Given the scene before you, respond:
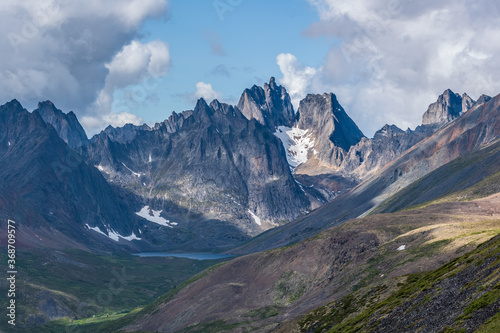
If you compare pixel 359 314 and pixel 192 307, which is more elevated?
pixel 192 307

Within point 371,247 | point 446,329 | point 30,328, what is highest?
point 30,328

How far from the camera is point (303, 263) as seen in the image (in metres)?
153

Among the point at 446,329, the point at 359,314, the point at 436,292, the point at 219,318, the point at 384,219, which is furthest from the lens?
the point at 384,219

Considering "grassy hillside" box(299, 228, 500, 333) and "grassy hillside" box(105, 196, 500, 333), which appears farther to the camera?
"grassy hillside" box(105, 196, 500, 333)

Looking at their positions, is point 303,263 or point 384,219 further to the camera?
point 384,219

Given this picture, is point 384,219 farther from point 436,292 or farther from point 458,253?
point 436,292

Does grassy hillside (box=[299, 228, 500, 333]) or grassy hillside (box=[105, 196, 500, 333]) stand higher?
grassy hillside (box=[105, 196, 500, 333])

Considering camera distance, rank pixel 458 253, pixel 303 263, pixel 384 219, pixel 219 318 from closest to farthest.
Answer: pixel 458 253 < pixel 219 318 < pixel 303 263 < pixel 384 219

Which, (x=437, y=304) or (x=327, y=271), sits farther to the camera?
(x=327, y=271)

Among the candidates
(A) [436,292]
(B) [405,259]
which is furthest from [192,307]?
(A) [436,292]

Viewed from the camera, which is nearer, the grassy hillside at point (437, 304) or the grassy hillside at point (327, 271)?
the grassy hillside at point (437, 304)

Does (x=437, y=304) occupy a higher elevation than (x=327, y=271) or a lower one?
lower

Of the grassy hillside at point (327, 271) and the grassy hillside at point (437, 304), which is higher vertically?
the grassy hillside at point (327, 271)

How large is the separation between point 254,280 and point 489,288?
109 meters
